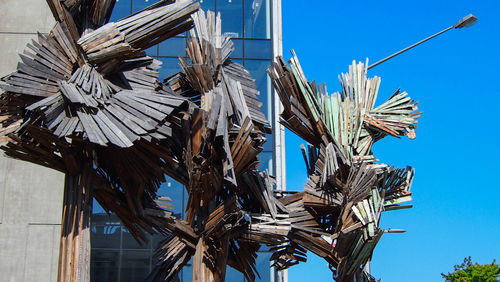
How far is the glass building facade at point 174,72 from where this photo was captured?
55.3ft

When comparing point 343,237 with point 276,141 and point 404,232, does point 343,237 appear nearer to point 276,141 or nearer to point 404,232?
point 404,232

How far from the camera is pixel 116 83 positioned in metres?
11.1

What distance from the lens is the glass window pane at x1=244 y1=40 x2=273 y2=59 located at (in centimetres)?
1975

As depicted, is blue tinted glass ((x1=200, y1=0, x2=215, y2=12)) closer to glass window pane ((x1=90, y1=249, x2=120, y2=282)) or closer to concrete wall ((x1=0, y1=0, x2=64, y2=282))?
concrete wall ((x1=0, y1=0, x2=64, y2=282))

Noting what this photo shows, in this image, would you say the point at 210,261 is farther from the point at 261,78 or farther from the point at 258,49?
the point at 258,49

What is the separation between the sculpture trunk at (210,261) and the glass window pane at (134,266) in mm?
4954

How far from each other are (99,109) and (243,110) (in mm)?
3299

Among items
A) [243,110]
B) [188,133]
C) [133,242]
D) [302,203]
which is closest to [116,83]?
[188,133]

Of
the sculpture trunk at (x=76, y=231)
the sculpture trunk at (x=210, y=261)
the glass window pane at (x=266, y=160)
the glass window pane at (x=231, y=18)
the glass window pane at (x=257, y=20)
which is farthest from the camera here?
the glass window pane at (x=257, y=20)

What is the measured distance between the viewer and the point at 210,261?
483 inches

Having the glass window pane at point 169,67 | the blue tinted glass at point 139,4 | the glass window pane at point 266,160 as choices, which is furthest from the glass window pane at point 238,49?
the glass window pane at point 266,160

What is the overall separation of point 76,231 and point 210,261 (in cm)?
262

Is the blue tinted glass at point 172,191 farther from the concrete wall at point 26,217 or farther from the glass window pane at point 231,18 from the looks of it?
the glass window pane at point 231,18

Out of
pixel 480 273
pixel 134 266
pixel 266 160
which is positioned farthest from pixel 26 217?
pixel 480 273
